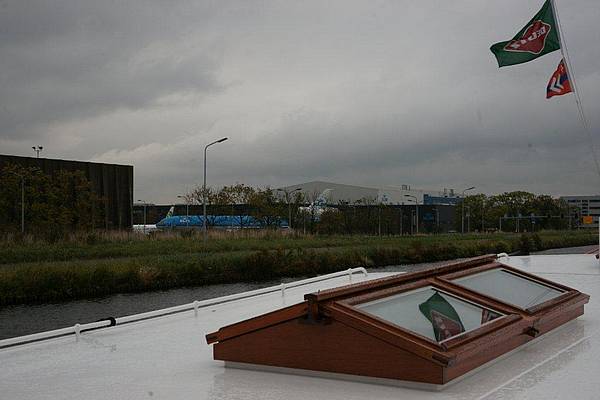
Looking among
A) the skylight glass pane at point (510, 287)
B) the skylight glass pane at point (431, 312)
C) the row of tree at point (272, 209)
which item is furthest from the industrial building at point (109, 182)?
the skylight glass pane at point (431, 312)

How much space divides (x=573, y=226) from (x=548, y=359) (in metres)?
85.1

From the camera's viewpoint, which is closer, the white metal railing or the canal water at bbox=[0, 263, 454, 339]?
the white metal railing

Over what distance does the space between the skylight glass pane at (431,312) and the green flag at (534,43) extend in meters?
7.03

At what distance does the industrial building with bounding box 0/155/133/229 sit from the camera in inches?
1405

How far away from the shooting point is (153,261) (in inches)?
850

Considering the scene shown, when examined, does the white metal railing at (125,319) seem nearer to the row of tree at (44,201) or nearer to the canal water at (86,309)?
the canal water at (86,309)

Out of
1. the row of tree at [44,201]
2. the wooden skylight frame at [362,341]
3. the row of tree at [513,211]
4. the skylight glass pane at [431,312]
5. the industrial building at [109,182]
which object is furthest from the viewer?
the row of tree at [513,211]

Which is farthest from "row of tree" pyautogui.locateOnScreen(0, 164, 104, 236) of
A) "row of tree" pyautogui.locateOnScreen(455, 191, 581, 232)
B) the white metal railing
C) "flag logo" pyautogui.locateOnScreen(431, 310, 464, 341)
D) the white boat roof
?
"row of tree" pyautogui.locateOnScreen(455, 191, 581, 232)

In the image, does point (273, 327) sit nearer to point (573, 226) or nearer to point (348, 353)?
point (348, 353)

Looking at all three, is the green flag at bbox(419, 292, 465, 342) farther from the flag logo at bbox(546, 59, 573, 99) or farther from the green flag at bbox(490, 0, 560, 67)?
the flag logo at bbox(546, 59, 573, 99)

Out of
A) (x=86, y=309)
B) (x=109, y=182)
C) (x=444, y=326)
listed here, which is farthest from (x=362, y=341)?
(x=109, y=182)

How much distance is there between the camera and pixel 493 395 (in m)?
2.76

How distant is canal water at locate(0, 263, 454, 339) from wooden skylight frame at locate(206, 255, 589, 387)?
11.1 metres

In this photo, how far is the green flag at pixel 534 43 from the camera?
9742 millimetres
